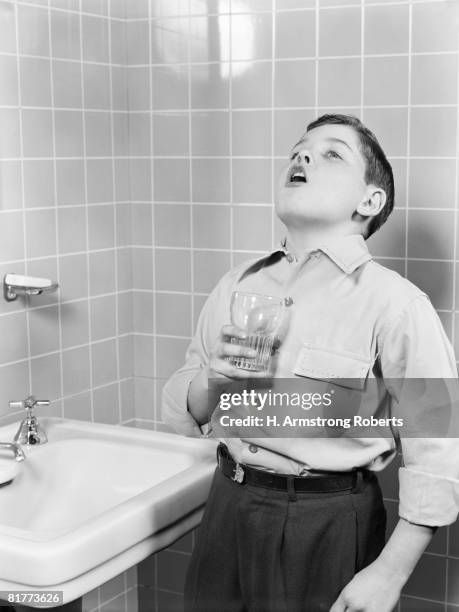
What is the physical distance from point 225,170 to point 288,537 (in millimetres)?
1019

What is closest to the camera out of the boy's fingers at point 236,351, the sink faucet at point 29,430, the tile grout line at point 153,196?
the boy's fingers at point 236,351

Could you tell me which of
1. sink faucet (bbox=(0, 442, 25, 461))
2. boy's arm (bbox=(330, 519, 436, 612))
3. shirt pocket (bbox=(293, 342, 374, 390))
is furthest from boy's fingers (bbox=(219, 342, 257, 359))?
sink faucet (bbox=(0, 442, 25, 461))

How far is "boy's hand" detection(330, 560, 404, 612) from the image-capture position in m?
1.47

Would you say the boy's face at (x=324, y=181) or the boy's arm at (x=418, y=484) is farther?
the boy's face at (x=324, y=181)

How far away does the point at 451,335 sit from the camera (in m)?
2.06

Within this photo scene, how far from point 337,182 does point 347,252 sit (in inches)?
4.9

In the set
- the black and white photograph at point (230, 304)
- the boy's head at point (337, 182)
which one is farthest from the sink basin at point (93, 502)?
the boy's head at point (337, 182)

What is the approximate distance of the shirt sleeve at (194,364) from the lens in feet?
5.63

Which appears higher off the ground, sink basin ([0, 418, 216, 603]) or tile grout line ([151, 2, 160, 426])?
tile grout line ([151, 2, 160, 426])

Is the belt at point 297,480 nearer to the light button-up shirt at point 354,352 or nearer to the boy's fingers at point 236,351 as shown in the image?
the light button-up shirt at point 354,352

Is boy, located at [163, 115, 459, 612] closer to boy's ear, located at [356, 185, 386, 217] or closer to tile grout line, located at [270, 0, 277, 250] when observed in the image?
boy's ear, located at [356, 185, 386, 217]

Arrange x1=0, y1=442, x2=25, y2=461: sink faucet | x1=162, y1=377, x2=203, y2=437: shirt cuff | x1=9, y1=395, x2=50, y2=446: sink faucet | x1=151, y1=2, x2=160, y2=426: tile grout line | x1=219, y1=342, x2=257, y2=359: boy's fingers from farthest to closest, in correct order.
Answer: x1=151, y1=2, x2=160, y2=426: tile grout line, x1=9, y1=395, x2=50, y2=446: sink faucet, x1=0, y1=442, x2=25, y2=461: sink faucet, x1=162, y1=377, x2=203, y2=437: shirt cuff, x1=219, y1=342, x2=257, y2=359: boy's fingers

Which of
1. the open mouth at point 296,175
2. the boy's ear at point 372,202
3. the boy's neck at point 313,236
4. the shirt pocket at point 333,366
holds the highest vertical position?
the open mouth at point 296,175

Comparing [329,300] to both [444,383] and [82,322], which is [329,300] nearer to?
[444,383]
